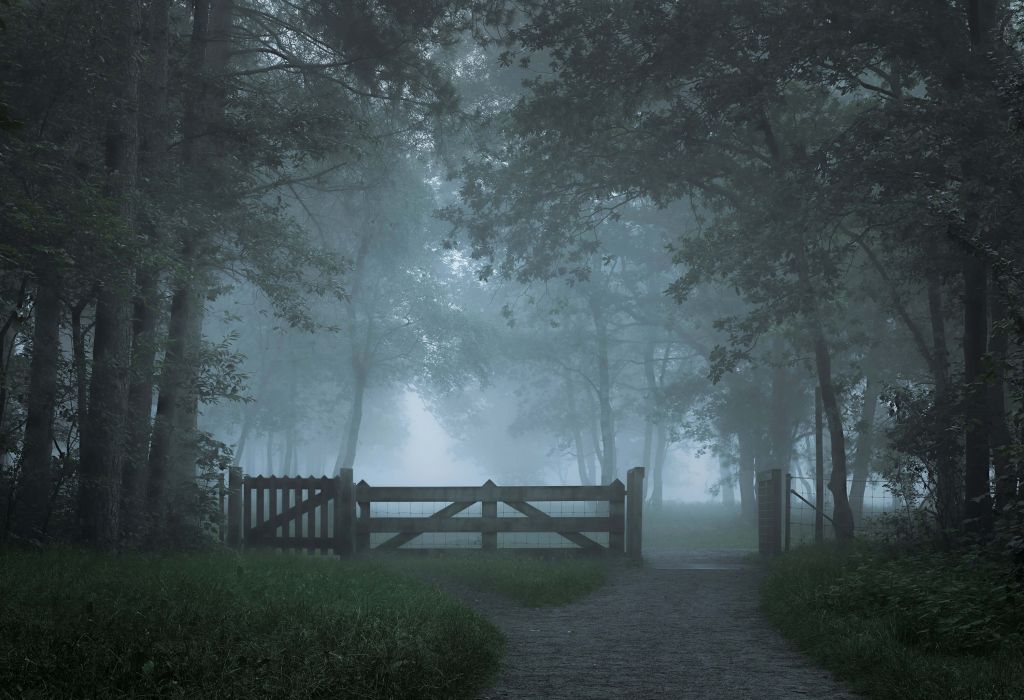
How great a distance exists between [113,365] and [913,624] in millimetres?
10878

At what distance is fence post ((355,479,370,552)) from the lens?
16.9 meters

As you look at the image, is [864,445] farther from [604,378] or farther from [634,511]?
[634,511]

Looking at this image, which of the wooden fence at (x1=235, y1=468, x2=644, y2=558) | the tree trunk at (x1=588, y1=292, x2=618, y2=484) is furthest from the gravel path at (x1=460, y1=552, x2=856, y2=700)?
the tree trunk at (x1=588, y1=292, x2=618, y2=484)

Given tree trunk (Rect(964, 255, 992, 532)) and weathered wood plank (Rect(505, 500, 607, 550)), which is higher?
tree trunk (Rect(964, 255, 992, 532))

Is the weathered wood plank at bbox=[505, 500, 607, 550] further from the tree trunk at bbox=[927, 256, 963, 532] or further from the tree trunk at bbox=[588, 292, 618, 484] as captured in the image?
the tree trunk at bbox=[588, 292, 618, 484]

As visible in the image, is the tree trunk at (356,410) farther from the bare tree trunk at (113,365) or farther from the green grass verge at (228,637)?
the green grass verge at (228,637)

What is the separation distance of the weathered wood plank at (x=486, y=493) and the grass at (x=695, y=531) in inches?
283

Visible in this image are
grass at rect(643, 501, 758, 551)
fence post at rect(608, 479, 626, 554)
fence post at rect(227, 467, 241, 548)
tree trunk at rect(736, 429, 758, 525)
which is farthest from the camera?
tree trunk at rect(736, 429, 758, 525)

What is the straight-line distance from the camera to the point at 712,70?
16953 mm

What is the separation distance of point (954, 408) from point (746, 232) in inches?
224

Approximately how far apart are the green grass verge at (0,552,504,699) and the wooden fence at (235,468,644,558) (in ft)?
21.0

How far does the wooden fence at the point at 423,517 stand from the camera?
55.2 ft

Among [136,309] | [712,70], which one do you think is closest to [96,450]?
[136,309]

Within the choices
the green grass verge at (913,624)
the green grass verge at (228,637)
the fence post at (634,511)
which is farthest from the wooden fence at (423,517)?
the green grass verge at (228,637)
